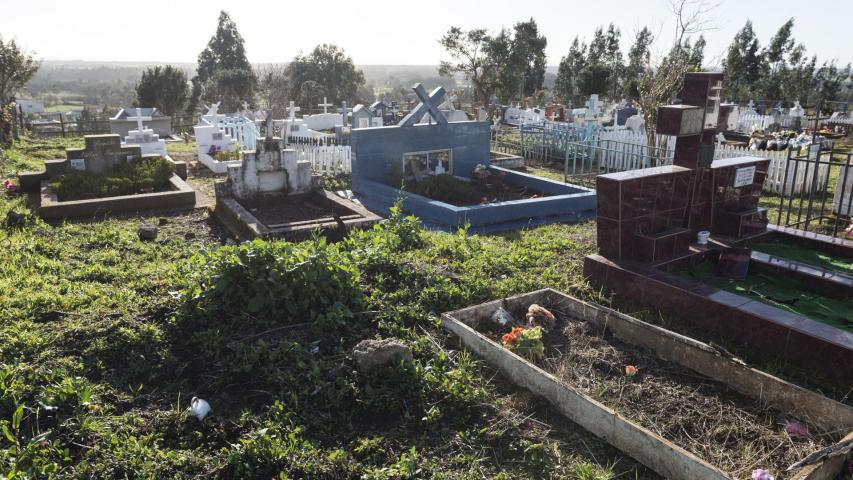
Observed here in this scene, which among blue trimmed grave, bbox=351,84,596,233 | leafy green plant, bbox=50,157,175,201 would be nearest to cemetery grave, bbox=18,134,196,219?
leafy green plant, bbox=50,157,175,201

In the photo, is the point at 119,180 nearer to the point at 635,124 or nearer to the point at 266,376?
the point at 266,376

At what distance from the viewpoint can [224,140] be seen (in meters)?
14.2

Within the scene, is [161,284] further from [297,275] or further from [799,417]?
[799,417]

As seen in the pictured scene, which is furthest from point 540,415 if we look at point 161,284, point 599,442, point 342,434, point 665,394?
point 161,284

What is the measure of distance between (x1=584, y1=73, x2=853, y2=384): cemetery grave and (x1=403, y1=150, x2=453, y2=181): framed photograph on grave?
16.3 ft

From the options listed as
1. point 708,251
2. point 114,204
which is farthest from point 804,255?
point 114,204

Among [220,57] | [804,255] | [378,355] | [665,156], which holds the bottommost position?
[378,355]

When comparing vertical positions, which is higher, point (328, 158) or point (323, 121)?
point (323, 121)

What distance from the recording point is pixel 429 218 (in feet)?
27.9

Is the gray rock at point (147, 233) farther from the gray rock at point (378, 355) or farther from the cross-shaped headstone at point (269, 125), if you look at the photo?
the gray rock at point (378, 355)

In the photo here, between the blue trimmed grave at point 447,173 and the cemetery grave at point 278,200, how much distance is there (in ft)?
3.19

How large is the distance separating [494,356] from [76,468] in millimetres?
2578

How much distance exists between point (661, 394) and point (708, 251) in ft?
8.89

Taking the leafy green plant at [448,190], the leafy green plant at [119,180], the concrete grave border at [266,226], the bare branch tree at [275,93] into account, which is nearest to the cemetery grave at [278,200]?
the concrete grave border at [266,226]
